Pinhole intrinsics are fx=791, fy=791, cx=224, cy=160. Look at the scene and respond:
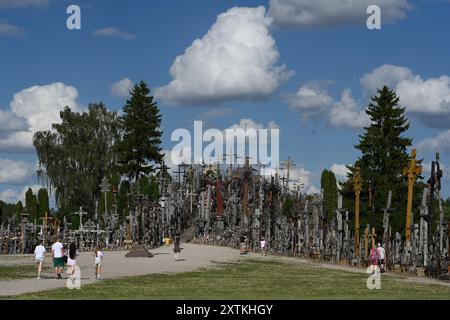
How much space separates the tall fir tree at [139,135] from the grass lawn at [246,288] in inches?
2127

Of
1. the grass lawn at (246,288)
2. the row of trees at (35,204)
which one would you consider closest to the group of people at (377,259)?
the grass lawn at (246,288)

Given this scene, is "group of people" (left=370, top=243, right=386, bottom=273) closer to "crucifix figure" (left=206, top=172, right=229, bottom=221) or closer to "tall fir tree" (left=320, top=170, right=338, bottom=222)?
"crucifix figure" (left=206, top=172, right=229, bottom=221)

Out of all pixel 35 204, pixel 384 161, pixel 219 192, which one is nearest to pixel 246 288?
pixel 384 161

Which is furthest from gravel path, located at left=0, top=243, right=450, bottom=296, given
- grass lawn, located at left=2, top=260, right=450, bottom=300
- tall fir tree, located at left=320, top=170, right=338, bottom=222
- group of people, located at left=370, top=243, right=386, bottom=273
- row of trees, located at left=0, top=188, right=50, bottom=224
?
row of trees, located at left=0, top=188, right=50, bottom=224

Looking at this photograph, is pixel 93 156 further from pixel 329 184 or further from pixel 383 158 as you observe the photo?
pixel 383 158

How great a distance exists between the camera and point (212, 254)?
50281 mm

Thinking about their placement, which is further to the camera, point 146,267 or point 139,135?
point 139,135

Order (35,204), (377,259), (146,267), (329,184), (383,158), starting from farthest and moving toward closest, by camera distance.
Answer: (35,204), (329,184), (383,158), (146,267), (377,259)

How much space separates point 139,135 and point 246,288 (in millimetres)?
65182

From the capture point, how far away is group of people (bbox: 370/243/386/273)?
3272 centimetres

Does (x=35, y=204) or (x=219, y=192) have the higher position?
(x=219, y=192)

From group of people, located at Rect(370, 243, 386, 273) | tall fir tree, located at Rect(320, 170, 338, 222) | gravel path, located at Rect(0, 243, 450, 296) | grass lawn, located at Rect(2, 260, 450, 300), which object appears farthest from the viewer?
tall fir tree, located at Rect(320, 170, 338, 222)

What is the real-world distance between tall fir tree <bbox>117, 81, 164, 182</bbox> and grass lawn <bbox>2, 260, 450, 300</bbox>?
177 feet

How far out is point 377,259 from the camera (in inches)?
1315
